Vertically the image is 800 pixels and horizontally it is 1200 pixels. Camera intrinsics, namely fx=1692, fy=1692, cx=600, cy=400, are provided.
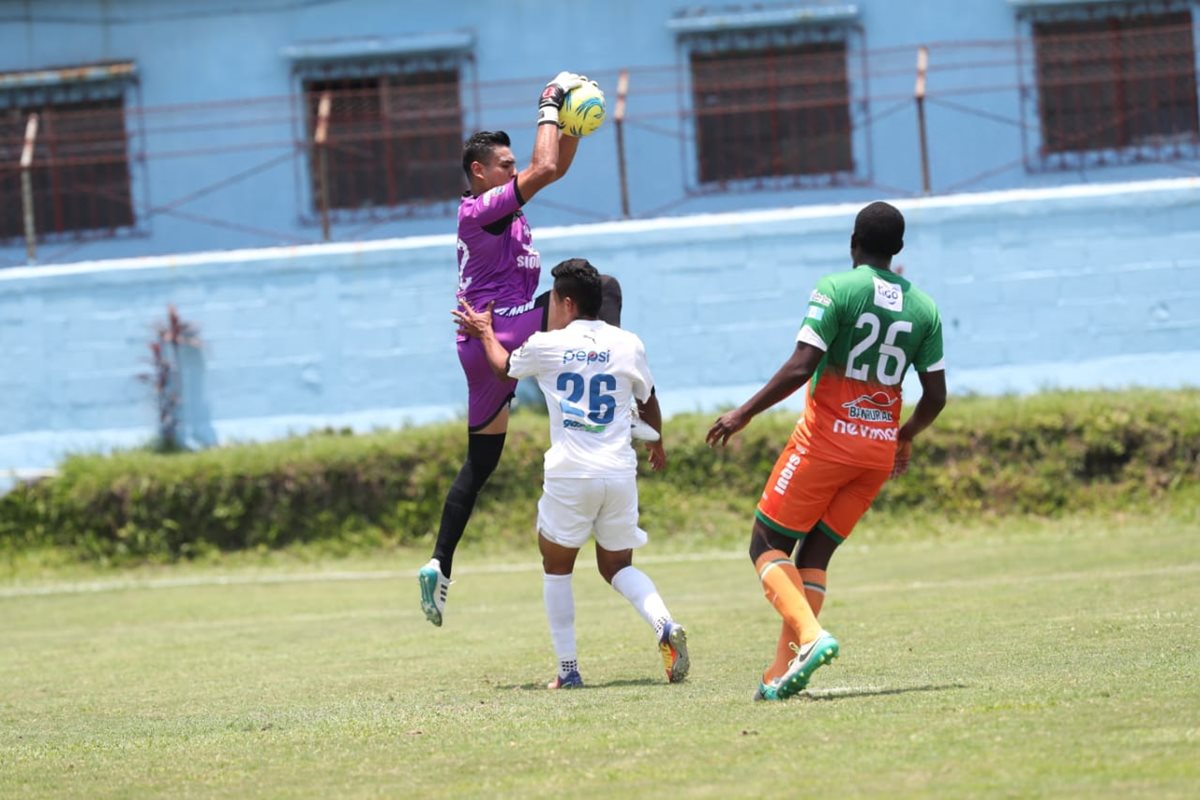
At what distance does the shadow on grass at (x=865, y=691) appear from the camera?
658 cm

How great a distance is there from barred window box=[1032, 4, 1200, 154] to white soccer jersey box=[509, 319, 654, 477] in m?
13.0

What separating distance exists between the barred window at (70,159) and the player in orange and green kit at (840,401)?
14693mm

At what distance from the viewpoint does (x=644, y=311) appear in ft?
61.6

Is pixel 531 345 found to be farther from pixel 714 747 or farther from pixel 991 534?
pixel 991 534

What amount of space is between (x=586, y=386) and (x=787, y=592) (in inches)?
56.8

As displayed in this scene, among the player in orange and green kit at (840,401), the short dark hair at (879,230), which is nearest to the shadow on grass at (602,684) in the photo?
the player in orange and green kit at (840,401)

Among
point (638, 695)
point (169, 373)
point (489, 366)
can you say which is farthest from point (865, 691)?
point (169, 373)

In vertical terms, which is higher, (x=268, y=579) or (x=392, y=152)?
(x=392, y=152)

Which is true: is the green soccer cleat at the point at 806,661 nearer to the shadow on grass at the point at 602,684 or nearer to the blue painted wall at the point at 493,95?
the shadow on grass at the point at 602,684

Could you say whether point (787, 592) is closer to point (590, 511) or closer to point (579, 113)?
point (590, 511)

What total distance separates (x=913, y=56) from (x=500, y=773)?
53.3 feet

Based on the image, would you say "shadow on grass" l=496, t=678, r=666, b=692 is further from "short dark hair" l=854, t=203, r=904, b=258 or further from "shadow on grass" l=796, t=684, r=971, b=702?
"short dark hair" l=854, t=203, r=904, b=258

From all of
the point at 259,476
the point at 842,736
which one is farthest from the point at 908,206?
the point at 842,736

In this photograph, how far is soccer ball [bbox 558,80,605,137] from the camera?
8.31m
